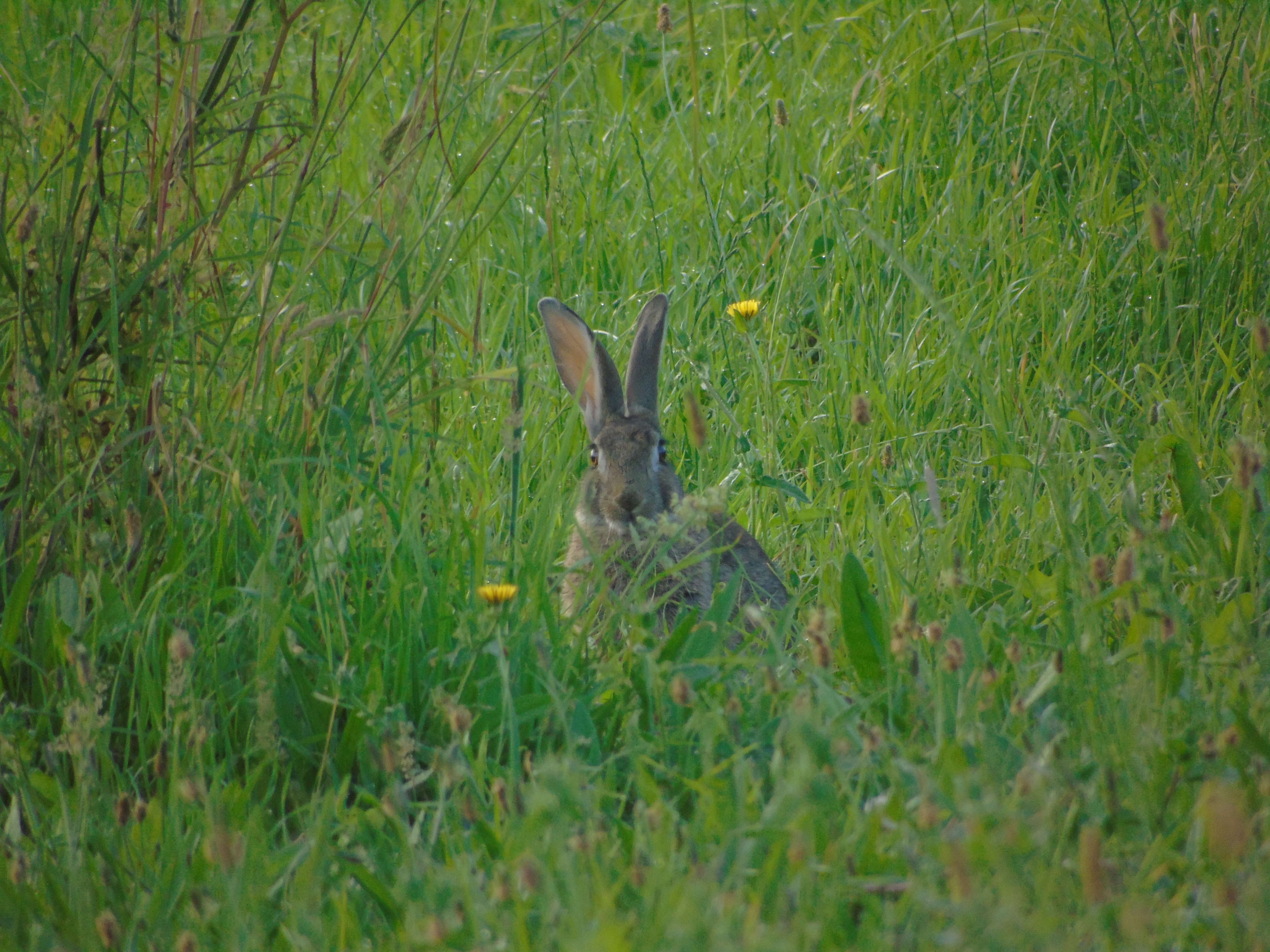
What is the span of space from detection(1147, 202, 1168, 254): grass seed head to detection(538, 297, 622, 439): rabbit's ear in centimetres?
154

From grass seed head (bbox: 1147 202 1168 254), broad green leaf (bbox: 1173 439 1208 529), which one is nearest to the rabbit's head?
broad green leaf (bbox: 1173 439 1208 529)

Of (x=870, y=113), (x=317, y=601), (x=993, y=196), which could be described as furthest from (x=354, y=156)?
(x=317, y=601)

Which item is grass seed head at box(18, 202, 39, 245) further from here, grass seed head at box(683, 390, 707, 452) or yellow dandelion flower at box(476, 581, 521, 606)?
grass seed head at box(683, 390, 707, 452)

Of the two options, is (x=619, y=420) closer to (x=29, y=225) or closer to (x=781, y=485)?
(x=781, y=485)

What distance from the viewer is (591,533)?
3996 mm

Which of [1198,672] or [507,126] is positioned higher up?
[507,126]

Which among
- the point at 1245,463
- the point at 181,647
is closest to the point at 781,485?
the point at 1245,463

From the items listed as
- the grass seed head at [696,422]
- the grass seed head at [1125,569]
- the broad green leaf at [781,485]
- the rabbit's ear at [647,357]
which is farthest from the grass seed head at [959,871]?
the rabbit's ear at [647,357]

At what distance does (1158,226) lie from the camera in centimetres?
280

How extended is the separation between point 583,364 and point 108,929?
243 cm

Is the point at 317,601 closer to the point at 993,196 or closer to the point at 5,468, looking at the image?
the point at 5,468

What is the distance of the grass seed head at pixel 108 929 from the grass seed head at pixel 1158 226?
2378 millimetres

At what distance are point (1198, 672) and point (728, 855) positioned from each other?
1.09m

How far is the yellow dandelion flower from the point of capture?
2.78 metres
